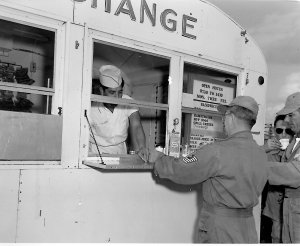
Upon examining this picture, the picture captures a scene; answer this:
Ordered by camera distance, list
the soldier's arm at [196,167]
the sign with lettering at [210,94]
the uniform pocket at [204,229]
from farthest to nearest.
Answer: the sign with lettering at [210,94], the uniform pocket at [204,229], the soldier's arm at [196,167]

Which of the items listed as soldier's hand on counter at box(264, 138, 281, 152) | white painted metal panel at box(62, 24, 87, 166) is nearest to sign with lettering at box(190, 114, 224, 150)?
soldier's hand on counter at box(264, 138, 281, 152)

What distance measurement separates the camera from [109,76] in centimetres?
319

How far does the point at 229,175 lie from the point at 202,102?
1.20 meters

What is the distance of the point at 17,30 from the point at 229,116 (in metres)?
1.76

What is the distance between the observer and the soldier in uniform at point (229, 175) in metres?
2.59

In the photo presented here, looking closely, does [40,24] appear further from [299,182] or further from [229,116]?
[299,182]

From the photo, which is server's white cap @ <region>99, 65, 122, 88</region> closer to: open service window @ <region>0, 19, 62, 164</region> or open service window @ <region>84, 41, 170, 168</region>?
open service window @ <region>84, 41, 170, 168</region>

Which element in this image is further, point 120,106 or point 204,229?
point 120,106

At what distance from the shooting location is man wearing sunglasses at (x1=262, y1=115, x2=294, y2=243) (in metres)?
3.65

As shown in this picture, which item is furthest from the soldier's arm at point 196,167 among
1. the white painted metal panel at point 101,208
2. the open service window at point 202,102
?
the open service window at point 202,102

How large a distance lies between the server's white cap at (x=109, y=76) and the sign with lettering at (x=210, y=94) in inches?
31.8

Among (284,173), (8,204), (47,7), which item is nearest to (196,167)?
(284,173)

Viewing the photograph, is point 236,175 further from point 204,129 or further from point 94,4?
point 94,4

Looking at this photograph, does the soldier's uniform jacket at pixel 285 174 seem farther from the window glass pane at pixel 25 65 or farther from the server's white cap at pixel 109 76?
the window glass pane at pixel 25 65
